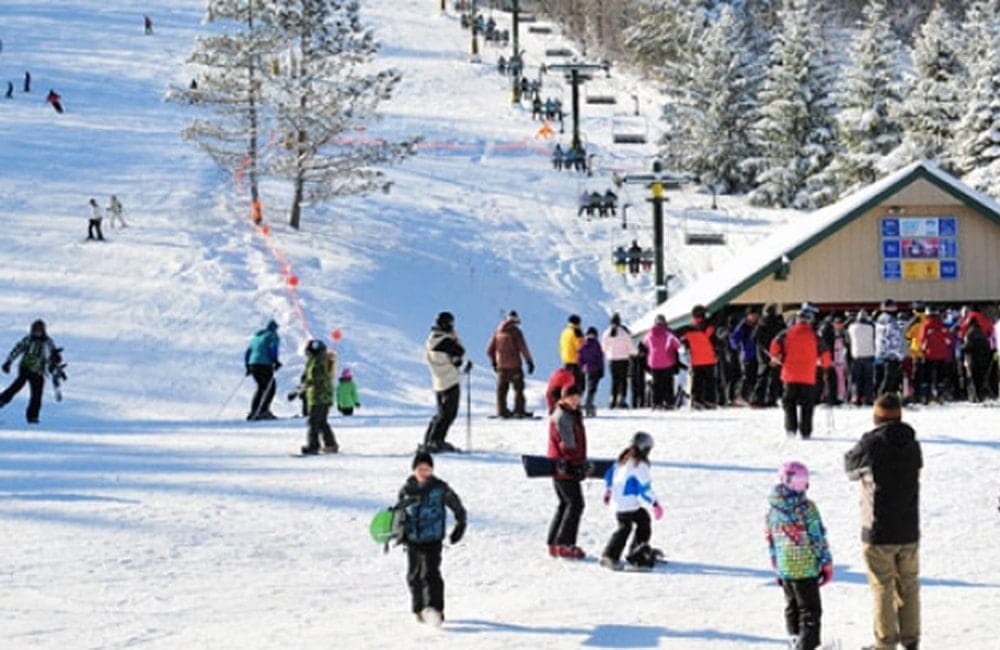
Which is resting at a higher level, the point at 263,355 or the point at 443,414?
the point at 263,355

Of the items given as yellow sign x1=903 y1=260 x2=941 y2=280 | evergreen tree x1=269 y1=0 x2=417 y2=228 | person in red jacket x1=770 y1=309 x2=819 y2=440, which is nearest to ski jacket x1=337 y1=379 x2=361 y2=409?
person in red jacket x1=770 y1=309 x2=819 y2=440

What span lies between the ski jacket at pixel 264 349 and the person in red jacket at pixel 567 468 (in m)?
8.71

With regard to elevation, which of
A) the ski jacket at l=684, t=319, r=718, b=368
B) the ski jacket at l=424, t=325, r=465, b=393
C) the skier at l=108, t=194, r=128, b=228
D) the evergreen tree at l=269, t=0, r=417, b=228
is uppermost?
the evergreen tree at l=269, t=0, r=417, b=228

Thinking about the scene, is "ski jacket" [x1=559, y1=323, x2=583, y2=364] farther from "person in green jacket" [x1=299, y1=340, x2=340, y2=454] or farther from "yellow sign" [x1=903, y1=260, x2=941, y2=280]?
"yellow sign" [x1=903, y1=260, x2=941, y2=280]

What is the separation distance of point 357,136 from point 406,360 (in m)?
22.2

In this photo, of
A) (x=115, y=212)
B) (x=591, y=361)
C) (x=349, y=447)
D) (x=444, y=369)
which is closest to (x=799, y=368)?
(x=444, y=369)

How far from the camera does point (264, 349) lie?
63.1 ft

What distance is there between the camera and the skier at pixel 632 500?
413 inches

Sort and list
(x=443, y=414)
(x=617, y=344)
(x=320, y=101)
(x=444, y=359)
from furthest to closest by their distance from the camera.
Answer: (x=320, y=101)
(x=617, y=344)
(x=443, y=414)
(x=444, y=359)

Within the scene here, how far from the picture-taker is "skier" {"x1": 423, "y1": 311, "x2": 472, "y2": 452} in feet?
49.1

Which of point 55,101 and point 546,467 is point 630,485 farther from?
point 55,101

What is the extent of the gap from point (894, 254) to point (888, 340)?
6.05m

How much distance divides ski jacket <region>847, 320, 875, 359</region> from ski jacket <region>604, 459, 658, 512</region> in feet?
34.4

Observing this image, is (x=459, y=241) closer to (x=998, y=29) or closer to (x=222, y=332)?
(x=222, y=332)
